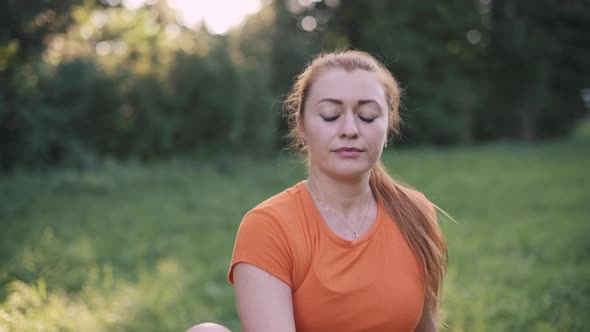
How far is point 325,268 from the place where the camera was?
1.91 m

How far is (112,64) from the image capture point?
12430mm

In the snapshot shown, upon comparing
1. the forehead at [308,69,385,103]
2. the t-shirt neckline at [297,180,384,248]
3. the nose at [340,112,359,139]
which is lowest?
the t-shirt neckline at [297,180,384,248]

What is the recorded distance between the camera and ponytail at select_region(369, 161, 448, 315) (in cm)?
212

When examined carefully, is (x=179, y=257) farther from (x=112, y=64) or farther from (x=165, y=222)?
(x=112, y=64)

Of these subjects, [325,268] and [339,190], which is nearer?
A: [325,268]

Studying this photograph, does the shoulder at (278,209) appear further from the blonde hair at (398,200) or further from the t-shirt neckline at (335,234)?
the blonde hair at (398,200)

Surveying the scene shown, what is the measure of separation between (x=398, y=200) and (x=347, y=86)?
54 cm

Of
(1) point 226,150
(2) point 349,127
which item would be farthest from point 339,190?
(1) point 226,150

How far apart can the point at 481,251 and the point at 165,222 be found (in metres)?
4.04

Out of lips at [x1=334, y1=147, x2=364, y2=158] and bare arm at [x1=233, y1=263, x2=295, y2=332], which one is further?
lips at [x1=334, y1=147, x2=364, y2=158]

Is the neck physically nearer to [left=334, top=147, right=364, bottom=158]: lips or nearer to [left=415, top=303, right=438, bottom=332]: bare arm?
[left=334, top=147, right=364, bottom=158]: lips

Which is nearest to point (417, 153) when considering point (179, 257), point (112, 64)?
point (112, 64)

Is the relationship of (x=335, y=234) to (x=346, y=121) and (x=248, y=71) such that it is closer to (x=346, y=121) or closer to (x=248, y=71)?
(x=346, y=121)

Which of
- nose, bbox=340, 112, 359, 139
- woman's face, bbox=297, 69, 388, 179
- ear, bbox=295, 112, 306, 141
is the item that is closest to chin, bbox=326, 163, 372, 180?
woman's face, bbox=297, 69, 388, 179
